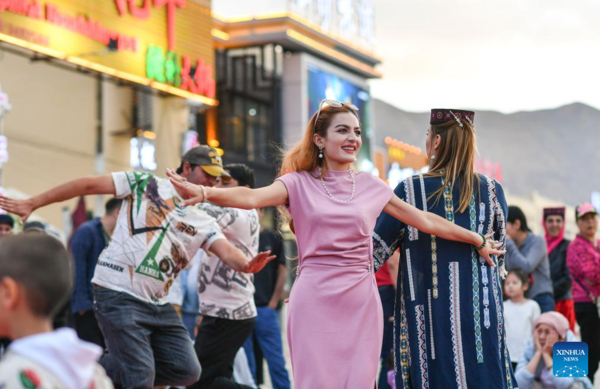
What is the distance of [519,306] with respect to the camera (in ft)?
26.1

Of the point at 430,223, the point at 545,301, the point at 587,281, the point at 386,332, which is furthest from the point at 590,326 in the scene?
the point at 430,223

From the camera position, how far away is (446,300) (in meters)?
4.54

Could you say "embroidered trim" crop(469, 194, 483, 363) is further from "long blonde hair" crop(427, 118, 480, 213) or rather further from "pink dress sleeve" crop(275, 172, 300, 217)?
"pink dress sleeve" crop(275, 172, 300, 217)

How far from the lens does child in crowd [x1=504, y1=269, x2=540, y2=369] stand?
767 cm

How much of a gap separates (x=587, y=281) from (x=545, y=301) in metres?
0.91

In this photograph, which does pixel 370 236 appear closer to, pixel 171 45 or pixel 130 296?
pixel 130 296

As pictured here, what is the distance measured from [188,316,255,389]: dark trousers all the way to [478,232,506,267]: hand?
2.60 meters

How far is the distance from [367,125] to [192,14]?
14456mm

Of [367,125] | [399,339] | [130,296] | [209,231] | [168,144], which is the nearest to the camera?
[399,339]

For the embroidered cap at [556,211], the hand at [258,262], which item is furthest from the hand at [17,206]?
the embroidered cap at [556,211]

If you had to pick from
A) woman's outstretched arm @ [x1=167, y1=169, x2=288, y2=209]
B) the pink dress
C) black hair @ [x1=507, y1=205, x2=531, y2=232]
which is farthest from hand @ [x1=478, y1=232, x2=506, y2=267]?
black hair @ [x1=507, y1=205, x2=531, y2=232]

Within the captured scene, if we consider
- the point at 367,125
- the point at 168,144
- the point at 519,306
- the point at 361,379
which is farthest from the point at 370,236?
the point at 367,125

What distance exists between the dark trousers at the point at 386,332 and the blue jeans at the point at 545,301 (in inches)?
53.6

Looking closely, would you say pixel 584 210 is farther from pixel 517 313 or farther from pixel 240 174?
pixel 240 174
